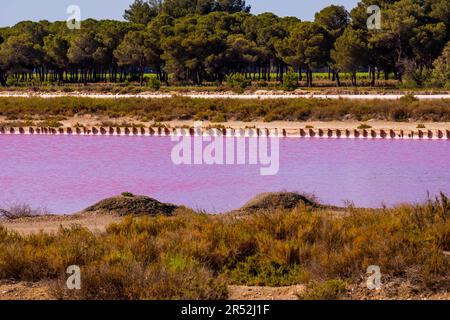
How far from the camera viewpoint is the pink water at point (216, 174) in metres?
19.7

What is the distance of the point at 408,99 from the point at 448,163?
17257 millimetres

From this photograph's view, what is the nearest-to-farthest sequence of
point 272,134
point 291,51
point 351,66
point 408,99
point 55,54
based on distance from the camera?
point 272,134, point 408,99, point 351,66, point 291,51, point 55,54

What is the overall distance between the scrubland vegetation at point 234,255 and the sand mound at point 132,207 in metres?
2.77

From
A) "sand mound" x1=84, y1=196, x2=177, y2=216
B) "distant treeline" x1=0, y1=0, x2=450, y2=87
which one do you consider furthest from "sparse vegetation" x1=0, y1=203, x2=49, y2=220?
"distant treeline" x1=0, y1=0, x2=450, y2=87

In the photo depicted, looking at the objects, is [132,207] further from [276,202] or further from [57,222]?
[276,202]

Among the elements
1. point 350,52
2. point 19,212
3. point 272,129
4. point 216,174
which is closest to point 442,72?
point 350,52

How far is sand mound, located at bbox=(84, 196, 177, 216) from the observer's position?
1577 centimetres

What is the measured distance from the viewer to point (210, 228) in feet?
39.6

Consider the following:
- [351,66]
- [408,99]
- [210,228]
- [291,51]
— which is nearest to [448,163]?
[210,228]

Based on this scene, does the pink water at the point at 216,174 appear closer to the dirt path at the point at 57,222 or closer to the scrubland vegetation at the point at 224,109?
the dirt path at the point at 57,222

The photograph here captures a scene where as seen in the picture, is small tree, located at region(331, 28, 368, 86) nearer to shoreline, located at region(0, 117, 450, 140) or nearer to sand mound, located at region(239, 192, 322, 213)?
shoreline, located at region(0, 117, 450, 140)

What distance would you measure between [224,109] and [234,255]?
3261 centimetres

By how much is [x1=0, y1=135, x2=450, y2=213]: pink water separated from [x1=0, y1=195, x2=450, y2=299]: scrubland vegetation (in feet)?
17.2

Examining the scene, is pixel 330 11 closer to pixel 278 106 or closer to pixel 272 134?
pixel 278 106
